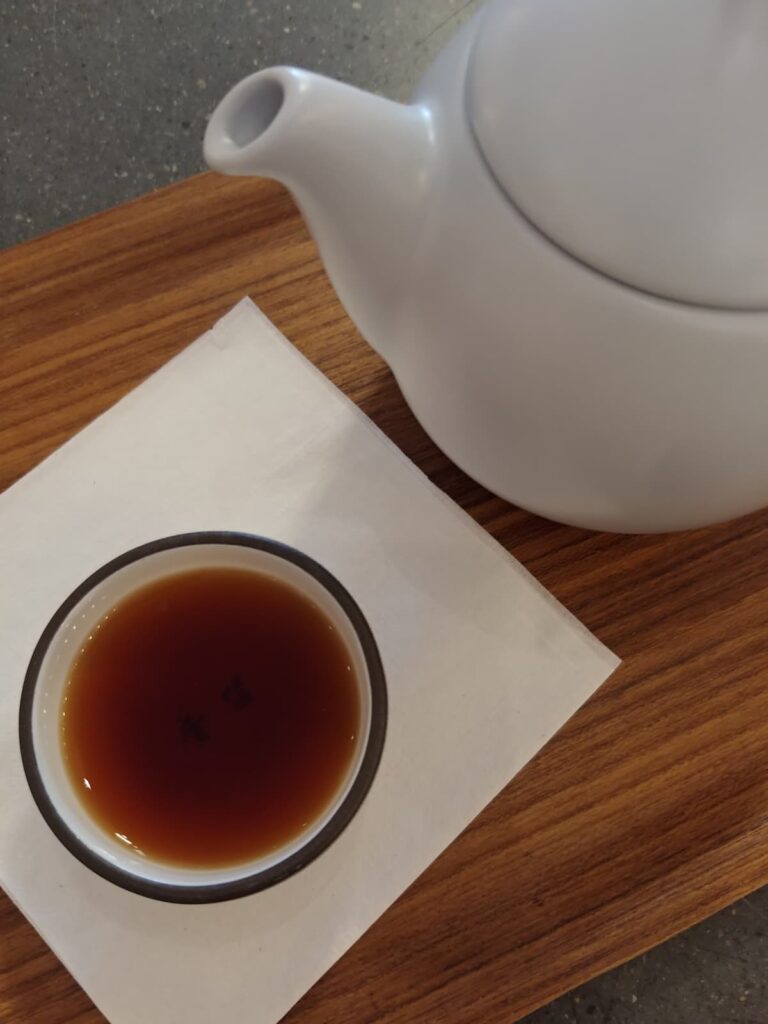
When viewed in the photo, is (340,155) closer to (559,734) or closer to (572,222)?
(572,222)

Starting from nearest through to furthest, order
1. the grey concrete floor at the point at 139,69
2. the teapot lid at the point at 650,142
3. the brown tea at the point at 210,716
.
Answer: the teapot lid at the point at 650,142, the brown tea at the point at 210,716, the grey concrete floor at the point at 139,69

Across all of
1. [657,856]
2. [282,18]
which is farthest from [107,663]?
[282,18]

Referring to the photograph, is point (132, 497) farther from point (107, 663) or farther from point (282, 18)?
point (282, 18)

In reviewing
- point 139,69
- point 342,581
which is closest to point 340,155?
point 342,581

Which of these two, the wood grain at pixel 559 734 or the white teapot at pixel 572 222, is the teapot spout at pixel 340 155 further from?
the wood grain at pixel 559 734

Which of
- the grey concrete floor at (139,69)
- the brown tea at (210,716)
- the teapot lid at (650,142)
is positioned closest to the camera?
the teapot lid at (650,142)

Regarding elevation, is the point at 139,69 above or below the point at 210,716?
above

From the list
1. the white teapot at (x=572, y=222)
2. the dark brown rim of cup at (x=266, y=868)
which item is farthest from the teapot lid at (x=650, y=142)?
the dark brown rim of cup at (x=266, y=868)
